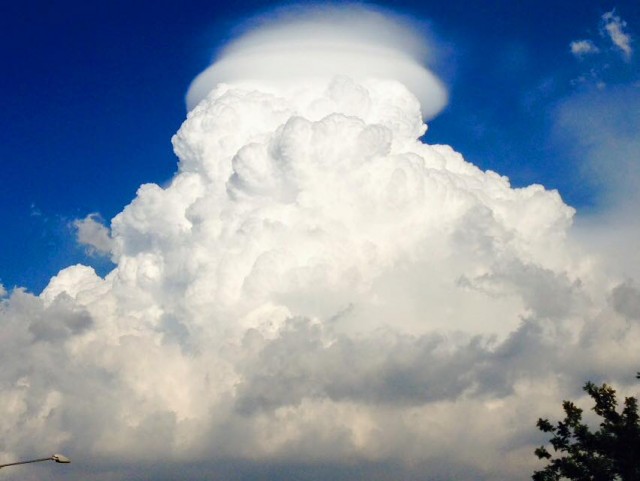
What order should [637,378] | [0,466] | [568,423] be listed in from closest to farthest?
[0,466] < [637,378] < [568,423]

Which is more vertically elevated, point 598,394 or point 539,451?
point 598,394

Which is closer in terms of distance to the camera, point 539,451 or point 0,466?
point 0,466

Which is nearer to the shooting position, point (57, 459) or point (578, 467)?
point (57, 459)

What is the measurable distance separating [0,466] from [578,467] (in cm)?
4599

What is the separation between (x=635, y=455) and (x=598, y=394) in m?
5.44

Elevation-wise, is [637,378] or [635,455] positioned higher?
[637,378]

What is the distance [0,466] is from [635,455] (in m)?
48.4

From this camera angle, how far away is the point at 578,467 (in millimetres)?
52219

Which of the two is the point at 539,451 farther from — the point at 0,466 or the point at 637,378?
the point at 0,466

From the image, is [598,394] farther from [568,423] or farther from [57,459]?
[57,459]

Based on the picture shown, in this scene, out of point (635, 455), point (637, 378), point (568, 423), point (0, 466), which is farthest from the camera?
point (568, 423)

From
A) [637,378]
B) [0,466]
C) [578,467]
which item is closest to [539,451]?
[578,467]

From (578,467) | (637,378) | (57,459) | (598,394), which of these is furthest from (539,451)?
(57,459)

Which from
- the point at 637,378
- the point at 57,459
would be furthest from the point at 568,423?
the point at 57,459
